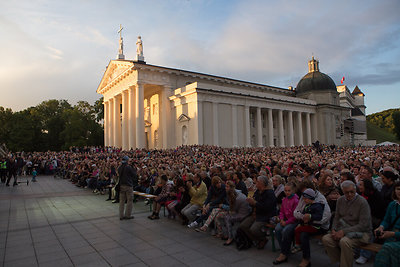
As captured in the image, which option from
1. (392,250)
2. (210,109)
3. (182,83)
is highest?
(182,83)

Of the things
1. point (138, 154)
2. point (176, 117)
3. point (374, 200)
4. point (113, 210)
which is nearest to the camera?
point (374, 200)

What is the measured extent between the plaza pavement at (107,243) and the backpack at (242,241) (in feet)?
0.41

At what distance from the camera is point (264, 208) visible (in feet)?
19.6

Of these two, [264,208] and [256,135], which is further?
[256,135]

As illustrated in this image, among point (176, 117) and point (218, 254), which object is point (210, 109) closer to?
point (176, 117)

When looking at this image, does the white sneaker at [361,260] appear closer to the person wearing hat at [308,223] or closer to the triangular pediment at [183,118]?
the person wearing hat at [308,223]

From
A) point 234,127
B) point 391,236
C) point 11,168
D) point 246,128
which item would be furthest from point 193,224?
point 246,128

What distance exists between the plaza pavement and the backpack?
0.13 m

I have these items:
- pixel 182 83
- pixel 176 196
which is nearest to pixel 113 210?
pixel 176 196

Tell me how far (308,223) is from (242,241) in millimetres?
Answer: 1546

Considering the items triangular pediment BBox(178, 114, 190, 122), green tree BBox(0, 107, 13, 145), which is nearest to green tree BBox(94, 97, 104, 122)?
green tree BBox(0, 107, 13, 145)

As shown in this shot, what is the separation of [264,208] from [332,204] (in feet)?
4.95

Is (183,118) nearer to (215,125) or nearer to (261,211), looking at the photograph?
(215,125)

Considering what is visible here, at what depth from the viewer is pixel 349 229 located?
4.66 meters
